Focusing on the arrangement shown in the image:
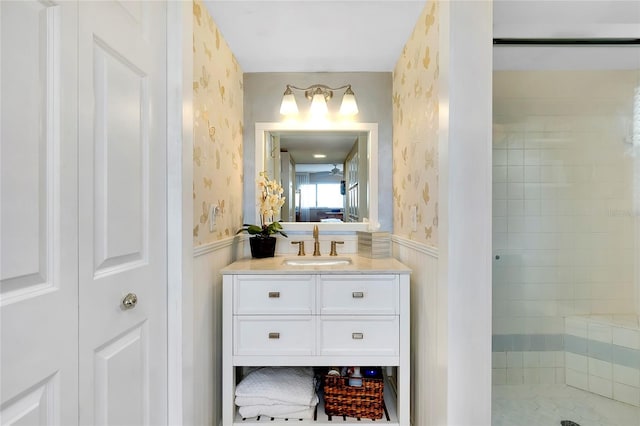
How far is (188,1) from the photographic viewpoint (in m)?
1.29

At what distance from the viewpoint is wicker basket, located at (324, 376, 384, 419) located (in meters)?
1.60

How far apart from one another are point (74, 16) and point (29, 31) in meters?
0.15

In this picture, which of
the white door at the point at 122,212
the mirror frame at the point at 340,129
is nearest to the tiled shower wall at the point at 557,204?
the mirror frame at the point at 340,129

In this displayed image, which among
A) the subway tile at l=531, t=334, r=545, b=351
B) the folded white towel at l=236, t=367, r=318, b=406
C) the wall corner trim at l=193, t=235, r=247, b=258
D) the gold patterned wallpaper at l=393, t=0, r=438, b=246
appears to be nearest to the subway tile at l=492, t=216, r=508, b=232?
the gold patterned wallpaper at l=393, t=0, r=438, b=246

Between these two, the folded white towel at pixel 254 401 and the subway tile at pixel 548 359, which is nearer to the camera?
the folded white towel at pixel 254 401

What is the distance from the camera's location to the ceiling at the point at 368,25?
1.51 metres

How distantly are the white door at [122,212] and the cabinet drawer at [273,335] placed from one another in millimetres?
382

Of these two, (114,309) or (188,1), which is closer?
(114,309)

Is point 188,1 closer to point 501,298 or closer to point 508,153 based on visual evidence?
point 508,153

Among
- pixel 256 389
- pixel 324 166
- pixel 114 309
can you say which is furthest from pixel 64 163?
pixel 324 166

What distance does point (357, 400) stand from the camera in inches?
63.1

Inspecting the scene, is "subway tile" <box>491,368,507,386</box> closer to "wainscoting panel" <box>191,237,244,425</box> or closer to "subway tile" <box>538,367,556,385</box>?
"subway tile" <box>538,367,556,385</box>

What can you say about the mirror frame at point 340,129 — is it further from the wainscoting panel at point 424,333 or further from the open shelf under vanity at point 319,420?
the open shelf under vanity at point 319,420

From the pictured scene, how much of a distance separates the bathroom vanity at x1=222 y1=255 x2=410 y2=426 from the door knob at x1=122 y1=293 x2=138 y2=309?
0.53m
